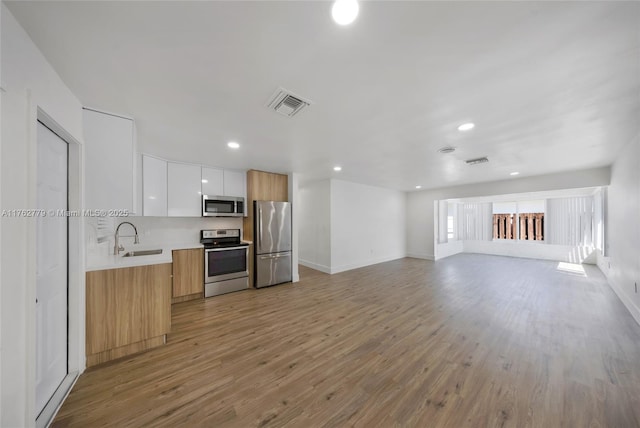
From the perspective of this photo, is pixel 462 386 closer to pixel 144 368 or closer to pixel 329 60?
pixel 329 60

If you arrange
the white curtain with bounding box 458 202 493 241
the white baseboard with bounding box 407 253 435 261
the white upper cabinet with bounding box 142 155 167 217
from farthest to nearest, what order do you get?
the white curtain with bounding box 458 202 493 241
the white baseboard with bounding box 407 253 435 261
the white upper cabinet with bounding box 142 155 167 217

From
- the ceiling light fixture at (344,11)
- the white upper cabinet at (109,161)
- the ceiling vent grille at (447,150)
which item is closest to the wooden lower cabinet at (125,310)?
the white upper cabinet at (109,161)

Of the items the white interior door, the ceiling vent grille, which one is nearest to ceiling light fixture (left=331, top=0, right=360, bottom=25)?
the white interior door

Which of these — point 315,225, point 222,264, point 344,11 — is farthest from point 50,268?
point 315,225

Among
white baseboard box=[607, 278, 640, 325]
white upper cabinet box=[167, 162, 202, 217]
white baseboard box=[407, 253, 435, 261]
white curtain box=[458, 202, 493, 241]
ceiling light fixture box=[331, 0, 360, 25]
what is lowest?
white baseboard box=[407, 253, 435, 261]

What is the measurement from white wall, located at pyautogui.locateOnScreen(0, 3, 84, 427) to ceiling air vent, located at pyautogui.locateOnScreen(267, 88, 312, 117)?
142 cm

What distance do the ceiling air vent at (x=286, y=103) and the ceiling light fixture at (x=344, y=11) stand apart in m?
0.73

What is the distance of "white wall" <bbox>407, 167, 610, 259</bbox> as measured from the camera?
4488mm

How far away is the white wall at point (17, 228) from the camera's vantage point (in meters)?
1.05

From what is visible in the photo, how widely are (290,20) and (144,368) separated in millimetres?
3065

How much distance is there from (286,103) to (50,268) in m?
2.29

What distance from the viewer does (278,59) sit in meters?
1.39

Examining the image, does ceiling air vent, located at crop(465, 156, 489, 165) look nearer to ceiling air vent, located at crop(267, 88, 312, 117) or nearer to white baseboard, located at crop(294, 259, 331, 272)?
ceiling air vent, located at crop(267, 88, 312, 117)

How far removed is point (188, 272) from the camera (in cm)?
368
